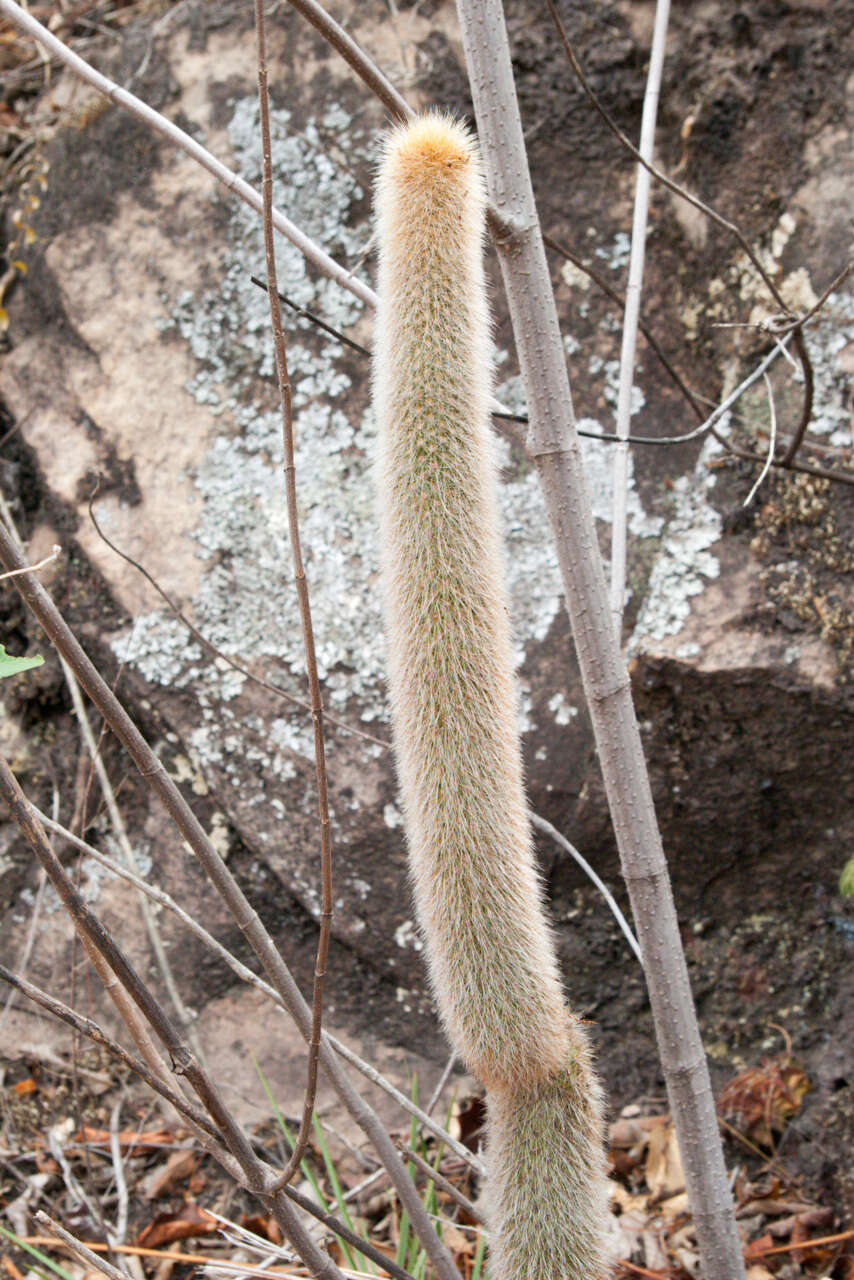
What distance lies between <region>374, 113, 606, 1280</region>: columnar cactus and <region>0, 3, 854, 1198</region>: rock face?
91 centimetres

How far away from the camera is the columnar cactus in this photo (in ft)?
3.91

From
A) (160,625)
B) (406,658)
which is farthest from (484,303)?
(160,625)

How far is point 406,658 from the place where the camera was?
1.22 m

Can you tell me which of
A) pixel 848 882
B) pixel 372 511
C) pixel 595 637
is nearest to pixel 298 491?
pixel 372 511

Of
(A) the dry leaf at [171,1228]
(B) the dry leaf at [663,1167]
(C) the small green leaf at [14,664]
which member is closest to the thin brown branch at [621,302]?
(C) the small green leaf at [14,664]

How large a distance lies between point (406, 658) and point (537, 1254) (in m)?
0.74

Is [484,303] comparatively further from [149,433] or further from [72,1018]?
[149,433]

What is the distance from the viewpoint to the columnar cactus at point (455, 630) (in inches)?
46.9

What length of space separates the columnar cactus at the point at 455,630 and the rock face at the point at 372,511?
35.8 inches

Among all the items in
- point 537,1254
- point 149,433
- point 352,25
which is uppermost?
point 352,25

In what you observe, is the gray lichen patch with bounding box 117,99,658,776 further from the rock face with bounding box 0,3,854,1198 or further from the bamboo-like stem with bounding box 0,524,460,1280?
the bamboo-like stem with bounding box 0,524,460,1280

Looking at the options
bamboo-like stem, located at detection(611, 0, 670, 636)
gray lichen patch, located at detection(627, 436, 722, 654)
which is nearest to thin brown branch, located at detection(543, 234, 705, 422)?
bamboo-like stem, located at detection(611, 0, 670, 636)

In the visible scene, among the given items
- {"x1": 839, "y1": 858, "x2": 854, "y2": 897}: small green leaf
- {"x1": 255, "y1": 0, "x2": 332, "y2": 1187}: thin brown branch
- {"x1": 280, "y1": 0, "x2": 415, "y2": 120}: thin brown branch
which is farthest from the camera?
{"x1": 839, "y1": 858, "x2": 854, "y2": 897}: small green leaf

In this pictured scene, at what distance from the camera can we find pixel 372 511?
2295mm
